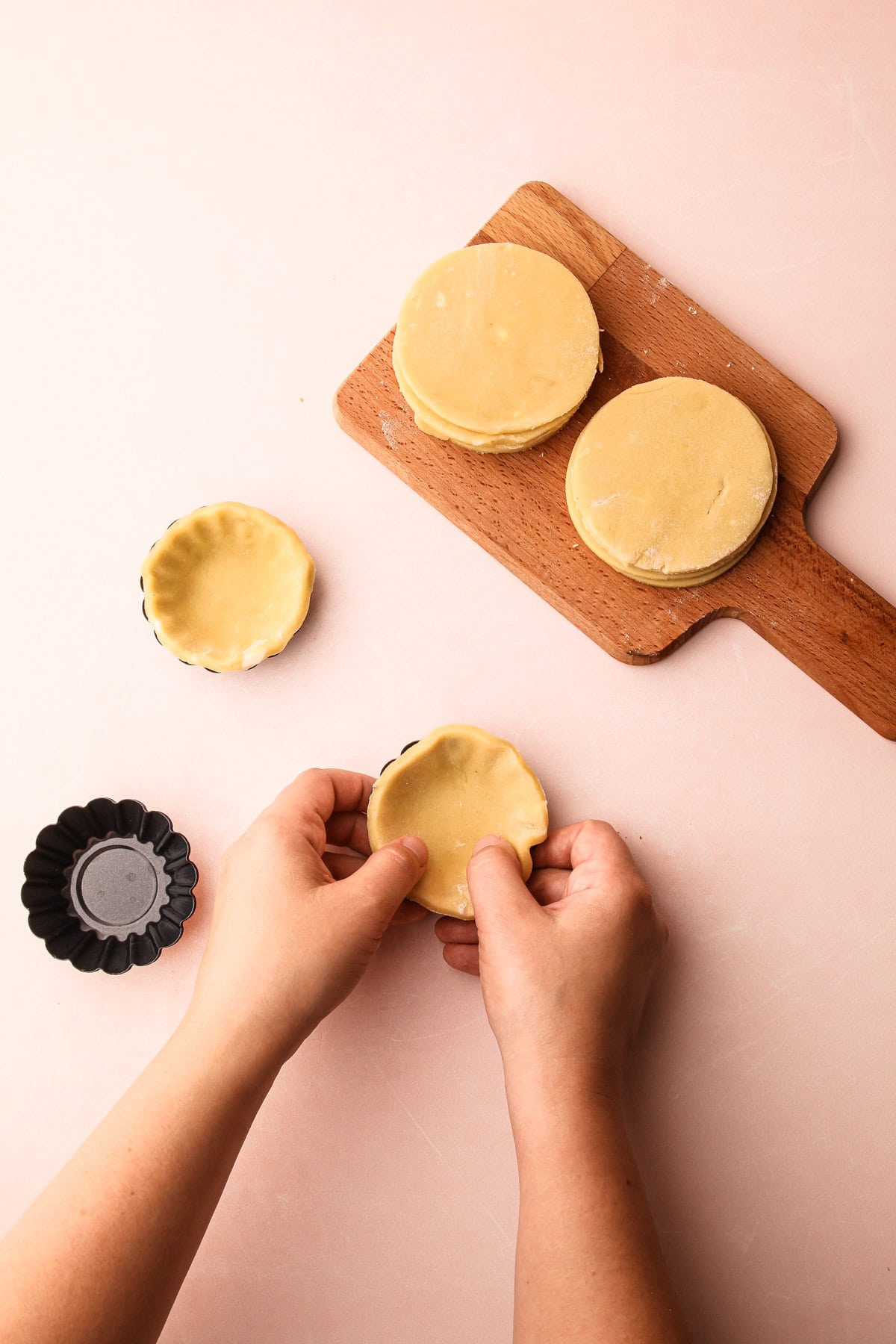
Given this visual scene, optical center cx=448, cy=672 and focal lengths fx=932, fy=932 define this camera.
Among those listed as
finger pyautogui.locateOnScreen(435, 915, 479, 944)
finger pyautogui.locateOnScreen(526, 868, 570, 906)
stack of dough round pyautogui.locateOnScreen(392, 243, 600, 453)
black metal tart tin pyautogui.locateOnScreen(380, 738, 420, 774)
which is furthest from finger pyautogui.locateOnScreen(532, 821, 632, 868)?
stack of dough round pyautogui.locateOnScreen(392, 243, 600, 453)

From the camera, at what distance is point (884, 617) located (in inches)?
59.9

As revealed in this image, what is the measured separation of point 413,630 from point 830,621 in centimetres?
69

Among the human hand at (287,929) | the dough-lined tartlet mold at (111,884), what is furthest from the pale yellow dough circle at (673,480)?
the dough-lined tartlet mold at (111,884)

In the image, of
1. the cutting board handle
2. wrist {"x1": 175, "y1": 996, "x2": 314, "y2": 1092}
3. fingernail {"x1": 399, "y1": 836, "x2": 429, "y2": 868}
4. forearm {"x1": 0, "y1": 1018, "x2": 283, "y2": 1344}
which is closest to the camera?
forearm {"x1": 0, "y1": 1018, "x2": 283, "y2": 1344}

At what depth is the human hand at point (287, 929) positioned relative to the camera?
1308 mm

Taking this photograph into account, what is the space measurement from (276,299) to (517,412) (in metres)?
0.55

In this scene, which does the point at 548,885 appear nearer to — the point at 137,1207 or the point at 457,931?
the point at 457,931

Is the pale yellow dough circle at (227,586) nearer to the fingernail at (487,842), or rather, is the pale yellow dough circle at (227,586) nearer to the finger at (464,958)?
the fingernail at (487,842)

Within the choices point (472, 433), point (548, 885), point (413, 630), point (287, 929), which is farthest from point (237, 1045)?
point (472, 433)

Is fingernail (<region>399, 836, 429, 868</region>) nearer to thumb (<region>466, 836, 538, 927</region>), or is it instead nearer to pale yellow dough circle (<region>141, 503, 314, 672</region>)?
thumb (<region>466, 836, 538, 927</region>)

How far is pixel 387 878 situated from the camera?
1.36 metres

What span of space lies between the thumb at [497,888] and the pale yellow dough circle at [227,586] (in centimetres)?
49

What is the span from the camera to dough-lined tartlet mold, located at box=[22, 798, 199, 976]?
4.90ft

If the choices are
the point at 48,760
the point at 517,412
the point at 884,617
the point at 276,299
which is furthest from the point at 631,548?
the point at 48,760
